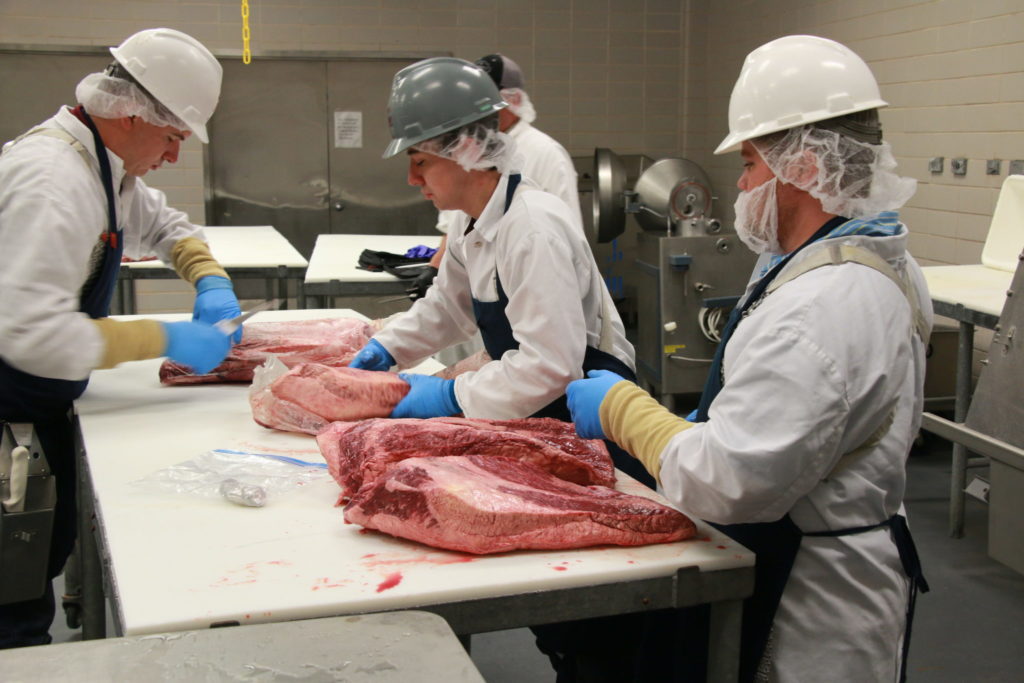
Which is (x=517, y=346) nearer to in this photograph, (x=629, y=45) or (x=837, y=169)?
(x=837, y=169)

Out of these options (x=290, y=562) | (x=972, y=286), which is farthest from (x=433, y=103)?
(x=972, y=286)

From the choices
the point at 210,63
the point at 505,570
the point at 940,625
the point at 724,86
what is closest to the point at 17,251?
the point at 210,63

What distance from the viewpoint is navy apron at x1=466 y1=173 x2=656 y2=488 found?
251cm

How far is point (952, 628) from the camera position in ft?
11.4

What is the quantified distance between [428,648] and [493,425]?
889mm

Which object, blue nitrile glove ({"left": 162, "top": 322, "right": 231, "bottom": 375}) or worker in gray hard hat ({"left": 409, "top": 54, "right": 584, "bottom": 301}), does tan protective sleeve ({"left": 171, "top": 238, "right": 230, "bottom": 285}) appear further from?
worker in gray hard hat ({"left": 409, "top": 54, "right": 584, "bottom": 301})

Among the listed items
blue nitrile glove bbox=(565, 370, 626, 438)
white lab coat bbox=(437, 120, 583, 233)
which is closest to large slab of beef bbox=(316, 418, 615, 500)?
blue nitrile glove bbox=(565, 370, 626, 438)

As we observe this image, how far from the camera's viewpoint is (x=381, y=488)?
1.73 m

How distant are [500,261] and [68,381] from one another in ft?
3.94

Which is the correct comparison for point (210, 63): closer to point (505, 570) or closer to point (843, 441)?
point (505, 570)

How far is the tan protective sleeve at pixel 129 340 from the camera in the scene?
7.87ft

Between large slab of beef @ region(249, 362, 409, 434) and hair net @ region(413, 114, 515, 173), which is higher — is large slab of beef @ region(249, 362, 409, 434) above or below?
below

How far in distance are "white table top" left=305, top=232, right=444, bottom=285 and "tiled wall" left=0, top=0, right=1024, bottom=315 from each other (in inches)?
99.1

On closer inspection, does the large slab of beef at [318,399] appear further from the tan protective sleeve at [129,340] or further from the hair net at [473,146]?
the hair net at [473,146]
